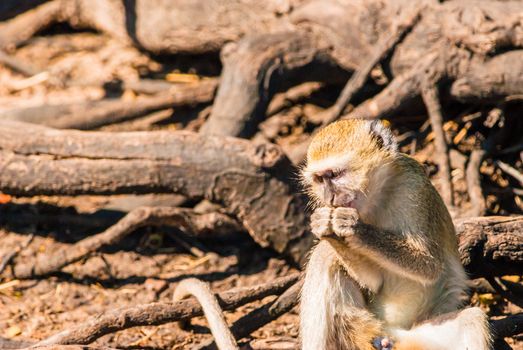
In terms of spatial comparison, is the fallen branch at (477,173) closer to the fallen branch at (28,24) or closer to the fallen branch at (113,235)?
the fallen branch at (113,235)

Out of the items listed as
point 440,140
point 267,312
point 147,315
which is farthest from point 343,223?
point 440,140

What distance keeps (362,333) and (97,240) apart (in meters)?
2.11

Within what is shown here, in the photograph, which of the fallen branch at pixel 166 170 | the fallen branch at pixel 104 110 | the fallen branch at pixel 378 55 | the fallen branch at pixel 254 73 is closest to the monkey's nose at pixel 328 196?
the fallen branch at pixel 166 170

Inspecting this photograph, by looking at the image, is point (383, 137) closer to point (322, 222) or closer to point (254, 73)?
point (322, 222)

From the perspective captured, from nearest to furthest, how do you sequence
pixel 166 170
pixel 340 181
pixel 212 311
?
1. pixel 340 181
2. pixel 212 311
3. pixel 166 170

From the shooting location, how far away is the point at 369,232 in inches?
163

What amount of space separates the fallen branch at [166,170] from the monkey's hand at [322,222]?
1.55 metres

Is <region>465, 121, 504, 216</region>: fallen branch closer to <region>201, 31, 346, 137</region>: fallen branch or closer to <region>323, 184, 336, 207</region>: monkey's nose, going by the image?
<region>201, 31, 346, 137</region>: fallen branch

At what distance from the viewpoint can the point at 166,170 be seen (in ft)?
18.6

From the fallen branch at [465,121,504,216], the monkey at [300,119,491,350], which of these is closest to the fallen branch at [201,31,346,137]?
the fallen branch at [465,121,504,216]

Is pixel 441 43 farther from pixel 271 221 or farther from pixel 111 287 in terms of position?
pixel 111 287

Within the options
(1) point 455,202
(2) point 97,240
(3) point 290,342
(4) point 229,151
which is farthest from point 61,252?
(1) point 455,202

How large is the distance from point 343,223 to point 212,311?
3.61 feet

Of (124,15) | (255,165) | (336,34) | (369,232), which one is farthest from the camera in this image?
(124,15)
